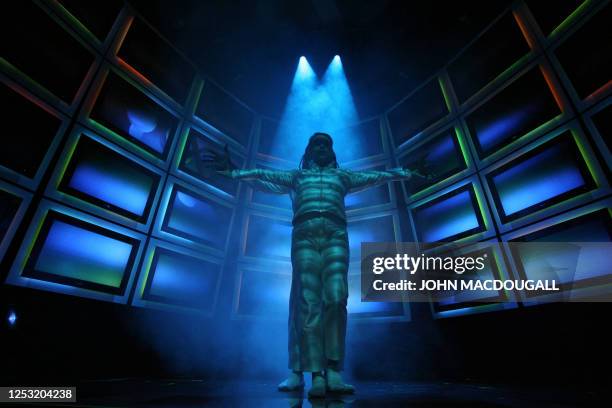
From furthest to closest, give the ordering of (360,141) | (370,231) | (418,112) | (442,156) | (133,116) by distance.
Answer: (360,141), (418,112), (370,231), (442,156), (133,116)

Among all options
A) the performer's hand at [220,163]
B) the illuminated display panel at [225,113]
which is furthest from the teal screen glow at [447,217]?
the illuminated display panel at [225,113]

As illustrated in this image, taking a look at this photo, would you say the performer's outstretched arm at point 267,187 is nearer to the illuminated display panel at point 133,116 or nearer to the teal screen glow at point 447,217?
the illuminated display panel at point 133,116

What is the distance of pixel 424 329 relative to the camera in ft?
15.1

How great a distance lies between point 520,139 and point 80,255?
6312mm

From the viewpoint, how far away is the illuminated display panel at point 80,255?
345 cm

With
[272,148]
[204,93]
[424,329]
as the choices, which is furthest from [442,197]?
[204,93]

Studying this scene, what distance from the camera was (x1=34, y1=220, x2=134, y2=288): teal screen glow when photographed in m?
3.52

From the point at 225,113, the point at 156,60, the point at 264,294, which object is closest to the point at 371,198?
the point at 264,294

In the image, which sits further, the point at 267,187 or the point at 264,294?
the point at 264,294

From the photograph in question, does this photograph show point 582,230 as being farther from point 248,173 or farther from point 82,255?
point 82,255

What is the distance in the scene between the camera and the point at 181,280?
4688mm

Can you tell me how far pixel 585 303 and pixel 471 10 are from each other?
4.67 m

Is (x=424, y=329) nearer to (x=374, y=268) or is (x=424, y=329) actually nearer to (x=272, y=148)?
(x=374, y=268)

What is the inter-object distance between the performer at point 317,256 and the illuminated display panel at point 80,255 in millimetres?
2020
